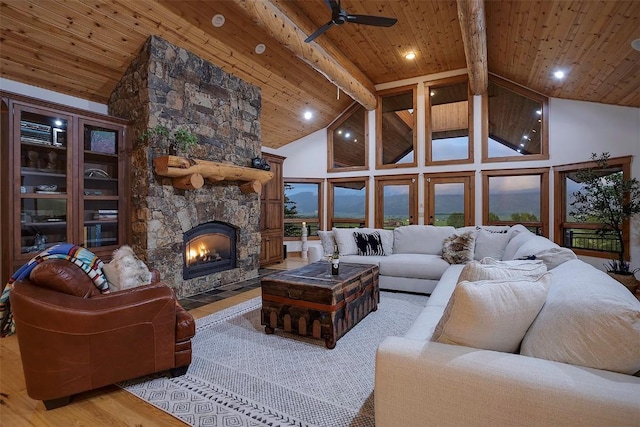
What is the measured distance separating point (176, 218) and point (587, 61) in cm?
571

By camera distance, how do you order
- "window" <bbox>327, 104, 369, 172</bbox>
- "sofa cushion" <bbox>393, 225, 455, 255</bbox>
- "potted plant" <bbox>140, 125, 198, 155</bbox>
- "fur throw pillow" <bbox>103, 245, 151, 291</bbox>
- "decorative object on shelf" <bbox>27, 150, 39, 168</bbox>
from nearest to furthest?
1. "fur throw pillow" <bbox>103, 245, 151, 291</bbox>
2. "decorative object on shelf" <bbox>27, 150, 39, 168</bbox>
3. "potted plant" <bbox>140, 125, 198, 155</bbox>
4. "sofa cushion" <bbox>393, 225, 455, 255</bbox>
5. "window" <bbox>327, 104, 369, 172</bbox>

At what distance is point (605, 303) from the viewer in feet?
3.74

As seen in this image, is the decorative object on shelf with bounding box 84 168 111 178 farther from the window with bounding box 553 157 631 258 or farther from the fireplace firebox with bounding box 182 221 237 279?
the window with bounding box 553 157 631 258

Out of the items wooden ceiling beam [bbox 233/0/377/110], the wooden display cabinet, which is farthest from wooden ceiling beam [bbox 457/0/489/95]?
the wooden display cabinet

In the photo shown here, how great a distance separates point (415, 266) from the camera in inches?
166

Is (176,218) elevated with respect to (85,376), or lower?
elevated

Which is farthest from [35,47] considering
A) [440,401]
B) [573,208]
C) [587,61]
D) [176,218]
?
[573,208]

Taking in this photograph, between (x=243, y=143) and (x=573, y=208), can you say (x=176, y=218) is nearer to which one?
(x=243, y=143)

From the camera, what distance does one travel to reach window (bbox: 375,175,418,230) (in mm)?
7199

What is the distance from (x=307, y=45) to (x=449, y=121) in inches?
153

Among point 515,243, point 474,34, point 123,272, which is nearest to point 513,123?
point 474,34

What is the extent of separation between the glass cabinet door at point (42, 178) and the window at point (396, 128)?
232 inches

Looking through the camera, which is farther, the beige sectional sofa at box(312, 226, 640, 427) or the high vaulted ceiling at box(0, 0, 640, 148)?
the high vaulted ceiling at box(0, 0, 640, 148)

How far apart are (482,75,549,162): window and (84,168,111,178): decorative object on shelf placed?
6.61m
